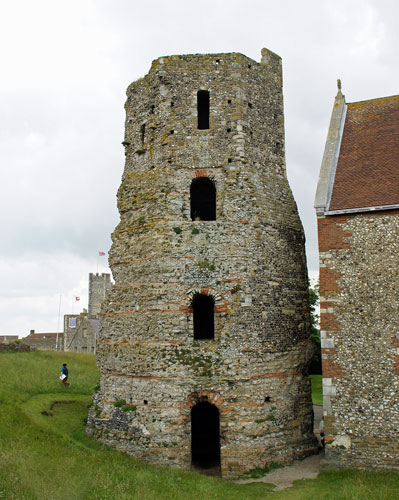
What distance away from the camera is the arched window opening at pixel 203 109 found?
1655 centimetres

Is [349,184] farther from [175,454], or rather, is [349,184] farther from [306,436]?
[175,454]

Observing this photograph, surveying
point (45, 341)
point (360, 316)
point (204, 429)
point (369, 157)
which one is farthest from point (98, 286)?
point (360, 316)

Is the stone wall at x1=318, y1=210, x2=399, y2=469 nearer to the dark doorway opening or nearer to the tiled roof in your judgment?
the tiled roof

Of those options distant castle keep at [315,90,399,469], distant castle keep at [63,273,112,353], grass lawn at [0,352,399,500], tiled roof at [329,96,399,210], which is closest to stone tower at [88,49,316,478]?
grass lawn at [0,352,399,500]

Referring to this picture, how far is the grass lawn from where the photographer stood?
10180 mm

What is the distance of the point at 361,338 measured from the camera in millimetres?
12820

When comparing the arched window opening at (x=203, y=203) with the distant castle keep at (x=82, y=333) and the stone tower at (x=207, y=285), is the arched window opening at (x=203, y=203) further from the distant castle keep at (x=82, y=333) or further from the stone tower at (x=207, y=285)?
the distant castle keep at (x=82, y=333)

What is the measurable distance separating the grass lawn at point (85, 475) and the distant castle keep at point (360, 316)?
93cm

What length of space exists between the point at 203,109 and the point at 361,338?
9.47 meters

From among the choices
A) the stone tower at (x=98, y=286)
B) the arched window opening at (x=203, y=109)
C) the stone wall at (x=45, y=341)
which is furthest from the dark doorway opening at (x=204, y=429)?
the stone tower at (x=98, y=286)

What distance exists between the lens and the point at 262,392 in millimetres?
14359

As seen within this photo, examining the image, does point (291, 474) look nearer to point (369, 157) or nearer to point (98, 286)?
point (369, 157)

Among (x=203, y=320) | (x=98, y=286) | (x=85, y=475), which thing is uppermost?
(x=98, y=286)

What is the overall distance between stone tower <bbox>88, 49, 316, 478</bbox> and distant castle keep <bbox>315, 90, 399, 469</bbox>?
2.24m
